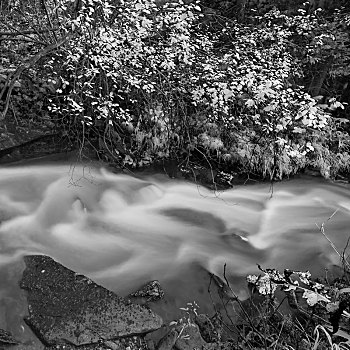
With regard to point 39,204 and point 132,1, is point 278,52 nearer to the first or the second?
point 132,1

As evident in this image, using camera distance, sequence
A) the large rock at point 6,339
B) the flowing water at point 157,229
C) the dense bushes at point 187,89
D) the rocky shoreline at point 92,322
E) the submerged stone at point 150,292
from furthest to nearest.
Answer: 1. the dense bushes at point 187,89
2. the flowing water at point 157,229
3. the submerged stone at point 150,292
4. the rocky shoreline at point 92,322
5. the large rock at point 6,339

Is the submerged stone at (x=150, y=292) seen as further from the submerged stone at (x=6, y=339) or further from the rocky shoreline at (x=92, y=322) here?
the submerged stone at (x=6, y=339)

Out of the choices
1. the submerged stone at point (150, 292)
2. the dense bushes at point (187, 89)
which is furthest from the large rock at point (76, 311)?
the dense bushes at point (187, 89)

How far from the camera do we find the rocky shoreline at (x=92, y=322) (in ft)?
11.6

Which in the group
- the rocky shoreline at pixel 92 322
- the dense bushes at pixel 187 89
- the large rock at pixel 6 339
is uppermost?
the dense bushes at pixel 187 89

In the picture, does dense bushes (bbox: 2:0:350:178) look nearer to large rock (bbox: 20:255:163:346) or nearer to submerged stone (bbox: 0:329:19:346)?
large rock (bbox: 20:255:163:346)

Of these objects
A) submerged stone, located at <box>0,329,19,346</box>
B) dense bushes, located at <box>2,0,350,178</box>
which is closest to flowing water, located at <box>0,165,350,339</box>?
submerged stone, located at <box>0,329,19,346</box>

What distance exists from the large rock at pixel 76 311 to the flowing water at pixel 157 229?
0.51ft

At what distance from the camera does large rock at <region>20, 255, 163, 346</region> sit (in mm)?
3559

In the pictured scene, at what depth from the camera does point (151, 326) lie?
3.79 meters

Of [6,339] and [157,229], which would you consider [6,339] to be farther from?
[157,229]

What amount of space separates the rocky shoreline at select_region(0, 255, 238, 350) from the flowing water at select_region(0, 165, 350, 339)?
155 millimetres

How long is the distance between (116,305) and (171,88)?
354 centimetres

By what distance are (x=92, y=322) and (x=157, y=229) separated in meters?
2.10
